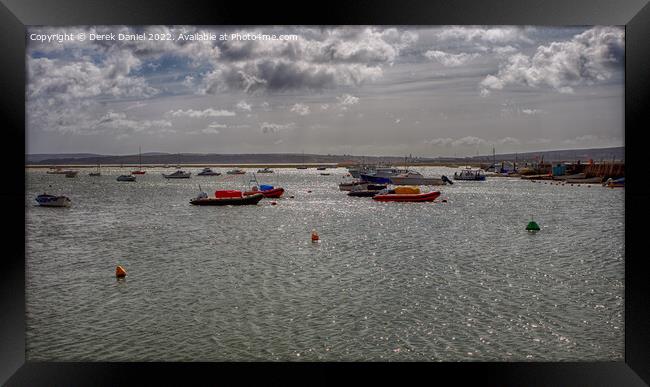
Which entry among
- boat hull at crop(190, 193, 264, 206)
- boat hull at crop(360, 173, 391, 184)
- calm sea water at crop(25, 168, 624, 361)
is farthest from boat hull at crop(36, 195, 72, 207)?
boat hull at crop(360, 173, 391, 184)

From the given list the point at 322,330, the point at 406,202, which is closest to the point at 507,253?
the point at 322,330

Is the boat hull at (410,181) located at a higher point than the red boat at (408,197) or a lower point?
higher

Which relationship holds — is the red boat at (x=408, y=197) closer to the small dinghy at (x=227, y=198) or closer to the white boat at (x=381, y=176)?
the small dinghy at (x=227, y=198)

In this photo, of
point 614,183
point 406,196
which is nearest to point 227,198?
point 406,196

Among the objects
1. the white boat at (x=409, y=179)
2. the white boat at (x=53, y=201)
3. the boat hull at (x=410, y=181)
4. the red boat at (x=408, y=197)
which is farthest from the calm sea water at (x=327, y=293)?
the white boat at (x=409, y=179)

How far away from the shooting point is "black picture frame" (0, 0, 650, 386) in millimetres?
7059

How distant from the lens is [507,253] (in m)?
23.1

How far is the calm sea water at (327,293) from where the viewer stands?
10.6 meters

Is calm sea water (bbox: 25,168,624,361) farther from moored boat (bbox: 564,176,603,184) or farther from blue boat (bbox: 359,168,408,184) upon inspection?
moored boat (bbox: 564,176,603,184)

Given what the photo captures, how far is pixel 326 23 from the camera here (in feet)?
24.3

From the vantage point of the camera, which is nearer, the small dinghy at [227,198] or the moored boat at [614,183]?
the small dinghy at [227,198]

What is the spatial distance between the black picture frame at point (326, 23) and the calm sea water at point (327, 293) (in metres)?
2.65

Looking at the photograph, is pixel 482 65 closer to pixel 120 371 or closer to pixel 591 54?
pixel 591 54

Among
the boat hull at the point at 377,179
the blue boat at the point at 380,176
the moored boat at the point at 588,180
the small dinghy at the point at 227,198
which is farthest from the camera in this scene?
the moored boat at the point at 588,180
